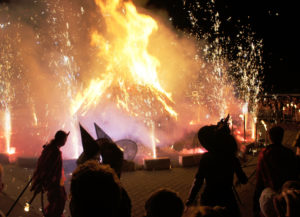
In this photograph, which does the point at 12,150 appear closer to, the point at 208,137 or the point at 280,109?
the point at 208,137

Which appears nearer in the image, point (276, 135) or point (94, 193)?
point (94, 193)

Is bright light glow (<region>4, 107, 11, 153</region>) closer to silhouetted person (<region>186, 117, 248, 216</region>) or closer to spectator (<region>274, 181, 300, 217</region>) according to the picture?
silhouetted person (<region>186, 117, 248, 216</region>)

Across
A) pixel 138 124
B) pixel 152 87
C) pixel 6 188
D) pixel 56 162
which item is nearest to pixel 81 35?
pixel 152 87

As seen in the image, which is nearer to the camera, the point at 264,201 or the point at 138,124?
the point at 264,201

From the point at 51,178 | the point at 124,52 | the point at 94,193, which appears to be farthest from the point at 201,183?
the point at 124,52

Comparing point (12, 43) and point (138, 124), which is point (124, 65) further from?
point (12, 43)

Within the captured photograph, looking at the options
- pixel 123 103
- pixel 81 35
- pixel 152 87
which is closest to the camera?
pixel 123 103

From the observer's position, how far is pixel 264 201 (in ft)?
8.16

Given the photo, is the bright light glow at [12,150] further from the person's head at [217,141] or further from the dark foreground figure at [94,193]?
the dark foreground figure at [94,193]

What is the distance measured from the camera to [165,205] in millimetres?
1673

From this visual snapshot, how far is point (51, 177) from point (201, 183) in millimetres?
2316

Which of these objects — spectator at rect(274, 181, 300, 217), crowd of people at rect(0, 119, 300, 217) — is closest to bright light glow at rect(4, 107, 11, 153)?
crowd of people at rect(0, 119, 300, 217)

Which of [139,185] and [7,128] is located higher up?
[7,128]

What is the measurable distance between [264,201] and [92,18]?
1290cm
